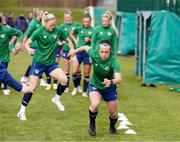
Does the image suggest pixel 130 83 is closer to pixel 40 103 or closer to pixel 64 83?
pixel 40 103

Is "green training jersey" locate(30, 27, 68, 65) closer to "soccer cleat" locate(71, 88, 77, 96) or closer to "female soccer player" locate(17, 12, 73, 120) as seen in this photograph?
"female soccer player" locate(17, 12, 73, 120)

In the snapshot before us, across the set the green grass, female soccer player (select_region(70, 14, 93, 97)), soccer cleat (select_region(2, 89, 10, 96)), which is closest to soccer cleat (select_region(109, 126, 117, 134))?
the green grass

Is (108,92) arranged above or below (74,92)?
above

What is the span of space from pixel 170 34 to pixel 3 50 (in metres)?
5.74

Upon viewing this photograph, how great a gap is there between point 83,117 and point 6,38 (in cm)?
346

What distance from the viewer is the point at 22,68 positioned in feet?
70.6

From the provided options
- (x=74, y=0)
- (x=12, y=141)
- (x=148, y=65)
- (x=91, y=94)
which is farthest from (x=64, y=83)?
(x=74, y=0)

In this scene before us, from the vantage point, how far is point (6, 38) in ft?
43.7

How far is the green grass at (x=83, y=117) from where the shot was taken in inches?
370

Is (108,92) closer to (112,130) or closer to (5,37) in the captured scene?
(112,130)

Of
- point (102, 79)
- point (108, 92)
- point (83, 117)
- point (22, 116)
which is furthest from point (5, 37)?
point (108, 92)

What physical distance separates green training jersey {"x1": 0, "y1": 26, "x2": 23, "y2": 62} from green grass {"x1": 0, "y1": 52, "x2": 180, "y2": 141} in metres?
1.09

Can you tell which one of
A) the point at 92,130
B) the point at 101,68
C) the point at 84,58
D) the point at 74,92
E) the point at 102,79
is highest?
the point at 101,68

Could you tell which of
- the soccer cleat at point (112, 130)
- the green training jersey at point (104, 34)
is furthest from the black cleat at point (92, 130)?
the green training jersey at point (104, 34)
